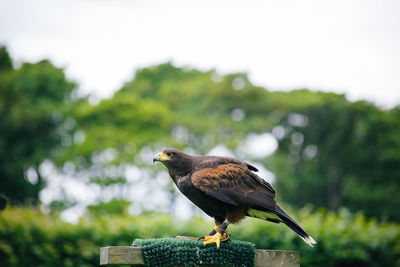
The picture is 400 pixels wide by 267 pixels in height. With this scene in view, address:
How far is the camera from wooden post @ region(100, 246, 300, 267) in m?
3.17

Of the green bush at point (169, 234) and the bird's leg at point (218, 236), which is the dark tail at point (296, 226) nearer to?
the bird's leg at point (218, 236)

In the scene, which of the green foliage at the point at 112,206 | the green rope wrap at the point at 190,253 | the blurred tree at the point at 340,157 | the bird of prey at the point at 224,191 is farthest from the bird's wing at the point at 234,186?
the blurred tree at the point at 340,157

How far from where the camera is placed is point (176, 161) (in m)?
4.13

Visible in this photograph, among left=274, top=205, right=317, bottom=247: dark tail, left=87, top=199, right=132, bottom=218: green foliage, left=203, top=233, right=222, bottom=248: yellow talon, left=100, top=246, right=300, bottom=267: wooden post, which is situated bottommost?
left=100, top=246, right=300, bottom=267: wooden post

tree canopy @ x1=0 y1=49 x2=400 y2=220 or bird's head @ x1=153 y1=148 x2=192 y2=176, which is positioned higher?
tree canopy @ x1=0 y1=49 x2=400 y2=220

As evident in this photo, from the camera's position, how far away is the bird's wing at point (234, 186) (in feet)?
12.7

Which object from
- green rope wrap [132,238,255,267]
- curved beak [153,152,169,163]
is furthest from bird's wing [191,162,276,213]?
green rope wrap [132,238,255,267]

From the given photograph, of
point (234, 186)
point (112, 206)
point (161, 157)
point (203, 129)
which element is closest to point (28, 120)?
point (112, 206)

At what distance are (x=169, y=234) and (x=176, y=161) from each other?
3499 mm

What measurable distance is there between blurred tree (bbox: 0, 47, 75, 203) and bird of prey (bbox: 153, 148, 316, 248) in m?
21.9

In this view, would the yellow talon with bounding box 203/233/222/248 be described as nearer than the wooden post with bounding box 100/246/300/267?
No

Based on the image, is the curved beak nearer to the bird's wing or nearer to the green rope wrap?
the bird's wing

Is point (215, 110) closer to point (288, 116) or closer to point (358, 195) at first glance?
point (288, 116)

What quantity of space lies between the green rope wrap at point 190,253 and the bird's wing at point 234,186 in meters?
0.45
